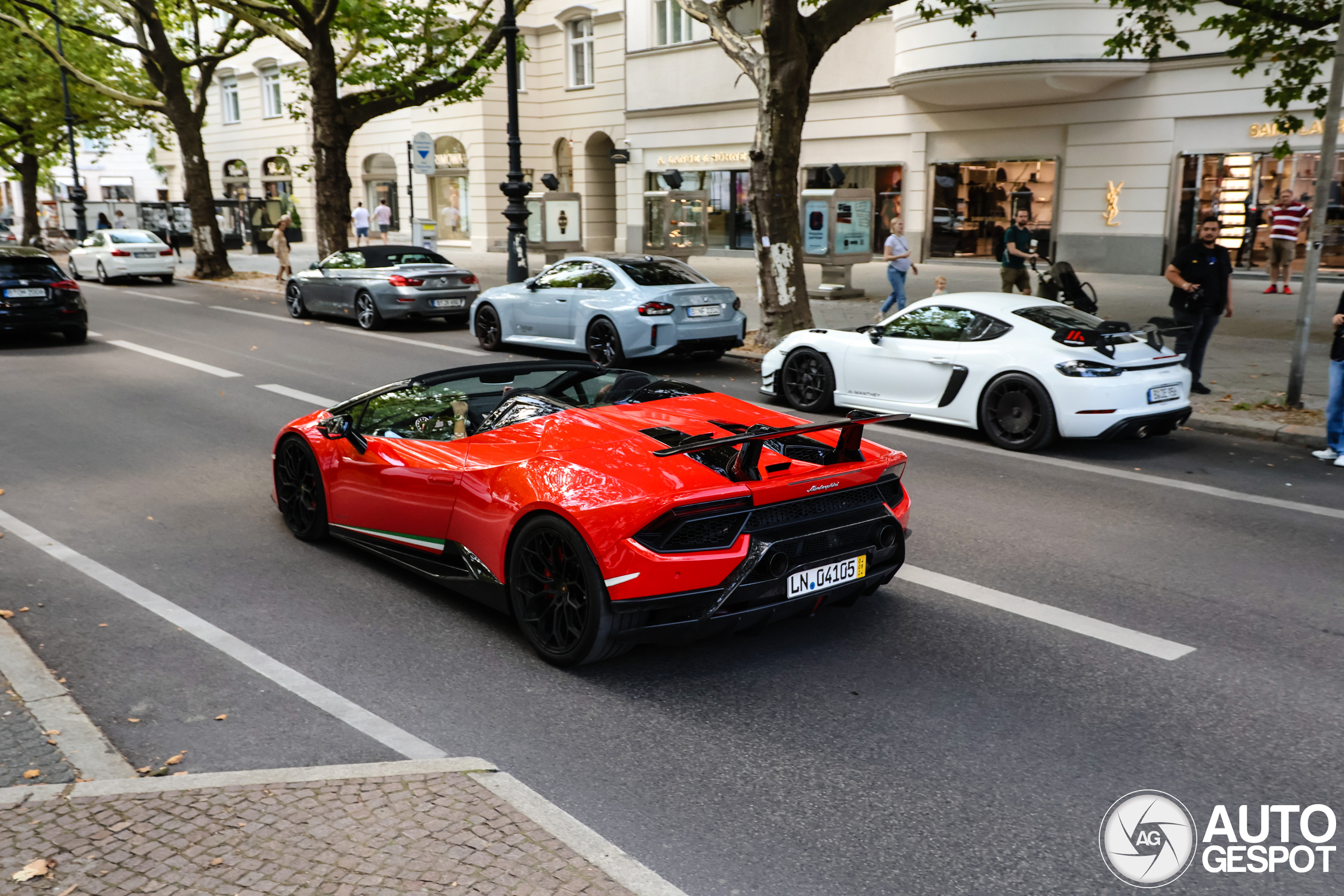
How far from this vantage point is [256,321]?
19.4 m

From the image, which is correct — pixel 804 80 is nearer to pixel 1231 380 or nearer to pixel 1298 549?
pixel 1231 380

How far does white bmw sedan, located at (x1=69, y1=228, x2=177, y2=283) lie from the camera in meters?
27.3

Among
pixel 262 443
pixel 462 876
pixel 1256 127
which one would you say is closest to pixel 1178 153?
pixel 1256 127

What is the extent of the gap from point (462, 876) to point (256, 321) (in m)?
17.9

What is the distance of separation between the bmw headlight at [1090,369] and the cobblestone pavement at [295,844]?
6.99 m

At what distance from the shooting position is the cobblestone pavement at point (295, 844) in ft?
10.4

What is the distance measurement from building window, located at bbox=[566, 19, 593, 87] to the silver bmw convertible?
718 inches

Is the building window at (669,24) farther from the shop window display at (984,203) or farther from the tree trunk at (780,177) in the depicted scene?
the tree trunk at (780,177)

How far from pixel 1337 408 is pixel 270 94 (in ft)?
156

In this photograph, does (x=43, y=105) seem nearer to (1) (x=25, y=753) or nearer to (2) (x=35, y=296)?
(2) (x=35, y=296)

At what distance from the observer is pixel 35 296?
617 inches

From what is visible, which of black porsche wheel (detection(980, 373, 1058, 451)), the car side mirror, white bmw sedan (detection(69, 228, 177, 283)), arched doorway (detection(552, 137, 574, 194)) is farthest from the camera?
arched doorway (detection(552, 137, 574, 194))

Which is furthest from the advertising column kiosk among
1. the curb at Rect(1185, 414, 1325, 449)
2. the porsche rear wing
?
the porsche rear wing

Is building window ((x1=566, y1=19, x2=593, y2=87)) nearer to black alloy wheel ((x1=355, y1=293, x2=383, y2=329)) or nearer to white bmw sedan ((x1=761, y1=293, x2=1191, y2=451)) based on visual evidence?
black alloy wheel ((x1=355, y1=293, x2=383, y2=329))
